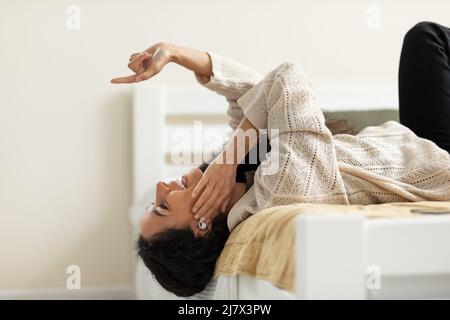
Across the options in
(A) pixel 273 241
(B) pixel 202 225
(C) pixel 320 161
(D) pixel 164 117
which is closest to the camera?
(A) pixel 273 241

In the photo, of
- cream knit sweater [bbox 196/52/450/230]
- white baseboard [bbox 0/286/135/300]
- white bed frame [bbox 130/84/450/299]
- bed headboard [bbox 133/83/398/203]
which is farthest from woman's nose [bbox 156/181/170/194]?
white baseboard [bbox 0/286/135/300]

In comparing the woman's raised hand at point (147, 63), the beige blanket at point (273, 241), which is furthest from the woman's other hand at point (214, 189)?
the woman's raised hand at point (147, 63)

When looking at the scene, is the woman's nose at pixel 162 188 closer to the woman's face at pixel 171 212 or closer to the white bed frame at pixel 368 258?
the woman's face at pixel 171 212

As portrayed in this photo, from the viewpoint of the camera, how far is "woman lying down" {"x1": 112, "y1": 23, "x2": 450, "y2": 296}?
54.4 inches

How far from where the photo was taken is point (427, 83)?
1.75 m

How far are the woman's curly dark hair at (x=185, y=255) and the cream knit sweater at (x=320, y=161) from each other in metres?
0.05

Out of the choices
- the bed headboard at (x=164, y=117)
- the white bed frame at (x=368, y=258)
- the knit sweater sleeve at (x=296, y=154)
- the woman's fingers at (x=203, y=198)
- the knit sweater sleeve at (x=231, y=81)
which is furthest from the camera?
the bed headboard at (x=164, y=117)

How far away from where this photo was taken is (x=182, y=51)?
162 cm

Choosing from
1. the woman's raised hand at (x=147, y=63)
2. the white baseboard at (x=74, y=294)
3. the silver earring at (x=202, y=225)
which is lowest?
the white baseboard at (x=74, y=294)

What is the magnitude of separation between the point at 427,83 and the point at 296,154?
1.76 ft

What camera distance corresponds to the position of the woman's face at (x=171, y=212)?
1.47 meters

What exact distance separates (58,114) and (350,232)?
5.78ft

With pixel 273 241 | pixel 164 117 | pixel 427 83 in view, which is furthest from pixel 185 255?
pixel 164 117

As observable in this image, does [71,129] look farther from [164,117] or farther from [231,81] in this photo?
[231,81]
